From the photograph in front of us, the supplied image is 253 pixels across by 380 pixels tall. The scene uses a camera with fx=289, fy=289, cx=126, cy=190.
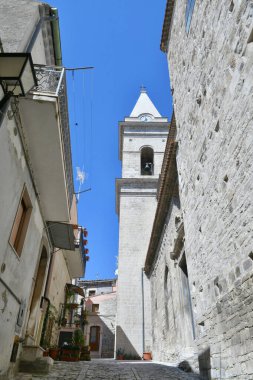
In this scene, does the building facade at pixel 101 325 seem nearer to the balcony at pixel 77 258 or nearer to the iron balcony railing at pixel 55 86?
the balcony at pixel 77 258

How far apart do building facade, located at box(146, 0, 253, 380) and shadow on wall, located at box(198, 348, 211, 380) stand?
19 mm

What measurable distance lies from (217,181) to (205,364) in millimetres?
3524

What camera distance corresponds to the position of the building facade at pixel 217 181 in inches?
168

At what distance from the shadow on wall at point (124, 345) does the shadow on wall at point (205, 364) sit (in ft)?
32.5

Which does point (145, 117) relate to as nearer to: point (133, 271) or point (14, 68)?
point (133, 271)

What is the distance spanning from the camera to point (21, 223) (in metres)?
6.39

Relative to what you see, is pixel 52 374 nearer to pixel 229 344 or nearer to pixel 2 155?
pixel 229 344

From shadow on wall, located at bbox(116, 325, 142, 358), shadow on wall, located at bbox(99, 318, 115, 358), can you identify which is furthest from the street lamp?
shadow on wall, located at bbox(99, 318, 115, 358)

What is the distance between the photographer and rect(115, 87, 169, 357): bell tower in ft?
50.5

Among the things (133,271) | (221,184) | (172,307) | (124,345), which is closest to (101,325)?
(133,271)

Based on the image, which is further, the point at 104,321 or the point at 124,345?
the point at 104,321

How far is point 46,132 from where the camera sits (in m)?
5.83

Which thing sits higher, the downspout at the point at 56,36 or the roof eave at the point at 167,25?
the roof eave at the point at 167,25

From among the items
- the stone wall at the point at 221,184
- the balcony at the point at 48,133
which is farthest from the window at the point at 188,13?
the balcony at the point at 48,133
